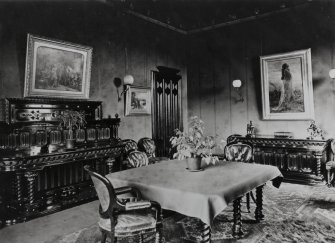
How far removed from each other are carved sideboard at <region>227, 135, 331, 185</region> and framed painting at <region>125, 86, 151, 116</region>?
2513mm

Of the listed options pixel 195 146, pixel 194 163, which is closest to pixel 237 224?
pixel 194 163

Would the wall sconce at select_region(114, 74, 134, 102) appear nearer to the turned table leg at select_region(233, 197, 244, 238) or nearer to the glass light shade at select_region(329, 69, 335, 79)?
the turned table leg at select_region(233, 197, 244, 238)

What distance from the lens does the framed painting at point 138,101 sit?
6.48m

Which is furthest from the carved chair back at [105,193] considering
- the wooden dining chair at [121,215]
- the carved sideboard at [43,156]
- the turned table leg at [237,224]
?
the carved sideboard at [43,156]

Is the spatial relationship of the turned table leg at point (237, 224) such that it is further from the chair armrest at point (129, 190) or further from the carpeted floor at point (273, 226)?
the chair armrest at point (129, 190)

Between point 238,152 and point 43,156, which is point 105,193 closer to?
point 43,156

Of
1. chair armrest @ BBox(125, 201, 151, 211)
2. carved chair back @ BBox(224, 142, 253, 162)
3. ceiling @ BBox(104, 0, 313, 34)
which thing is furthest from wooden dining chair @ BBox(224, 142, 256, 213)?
ceiling @ BBox(104, 0, 313, 34)

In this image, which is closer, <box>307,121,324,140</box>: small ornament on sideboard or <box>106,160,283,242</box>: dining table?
<box>106,160,283,242</box>: dining table

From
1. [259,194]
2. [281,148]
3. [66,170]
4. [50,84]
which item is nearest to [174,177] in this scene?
[259,194]

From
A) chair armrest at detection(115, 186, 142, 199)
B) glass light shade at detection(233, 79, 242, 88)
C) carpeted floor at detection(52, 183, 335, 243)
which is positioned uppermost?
glass light shade at detection(233, 79, 242, 88)

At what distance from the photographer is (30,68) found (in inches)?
Answer: 180

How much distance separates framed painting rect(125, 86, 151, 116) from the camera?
6477mm

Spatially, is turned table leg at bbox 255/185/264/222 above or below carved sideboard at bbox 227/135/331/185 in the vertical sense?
below

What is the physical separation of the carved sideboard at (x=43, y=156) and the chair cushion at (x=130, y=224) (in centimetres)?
Result: 191
